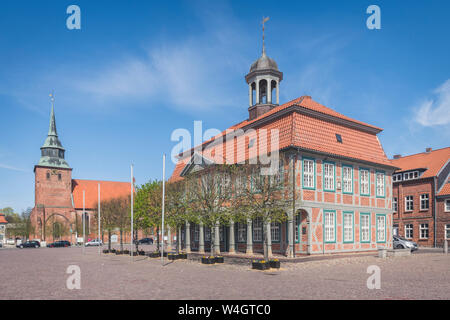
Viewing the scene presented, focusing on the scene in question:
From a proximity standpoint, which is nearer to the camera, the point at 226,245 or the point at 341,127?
the point at 341,127

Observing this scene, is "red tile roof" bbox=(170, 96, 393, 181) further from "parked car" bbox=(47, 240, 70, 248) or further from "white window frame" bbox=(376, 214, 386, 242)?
"parked car" bbox=(47, 240, 70, 248)

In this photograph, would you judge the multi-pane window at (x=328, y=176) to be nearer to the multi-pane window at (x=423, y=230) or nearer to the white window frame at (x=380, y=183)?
the white window frame at (x=380, y=183)

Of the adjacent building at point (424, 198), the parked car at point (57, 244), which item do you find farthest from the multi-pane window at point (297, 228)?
the parked car at point (57, 244)

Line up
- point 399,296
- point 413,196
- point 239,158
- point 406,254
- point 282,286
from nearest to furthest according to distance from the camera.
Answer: point 399,296 → point 282,286 → point 406,254 → point 239,158 → point 413,196

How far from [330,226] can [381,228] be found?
7077 mm

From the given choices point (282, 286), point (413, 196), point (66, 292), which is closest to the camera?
point (66, 292)

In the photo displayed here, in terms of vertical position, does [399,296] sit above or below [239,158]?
below

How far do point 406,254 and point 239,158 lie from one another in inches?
558

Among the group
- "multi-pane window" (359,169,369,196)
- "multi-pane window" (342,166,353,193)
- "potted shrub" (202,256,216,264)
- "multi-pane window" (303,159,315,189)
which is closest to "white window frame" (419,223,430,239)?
"multi-pane window" (359,169,369,196)

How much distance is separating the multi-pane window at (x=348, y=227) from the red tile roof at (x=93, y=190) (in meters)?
69.3

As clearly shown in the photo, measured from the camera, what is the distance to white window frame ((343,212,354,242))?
3189 centimetres

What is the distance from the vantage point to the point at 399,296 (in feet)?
39.7
